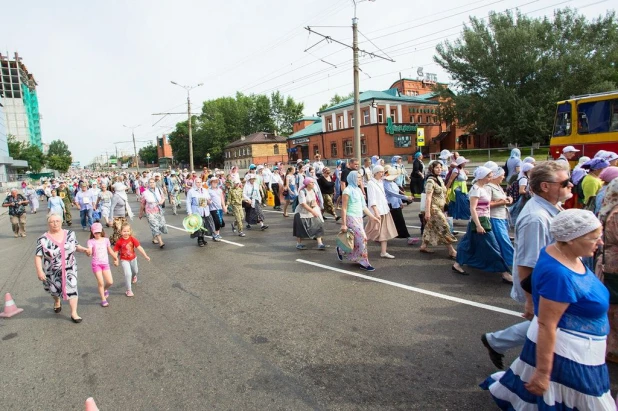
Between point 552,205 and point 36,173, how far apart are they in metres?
93.8

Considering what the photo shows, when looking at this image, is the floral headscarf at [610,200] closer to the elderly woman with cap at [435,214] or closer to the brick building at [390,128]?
the elderly woman with cap at [435,214]

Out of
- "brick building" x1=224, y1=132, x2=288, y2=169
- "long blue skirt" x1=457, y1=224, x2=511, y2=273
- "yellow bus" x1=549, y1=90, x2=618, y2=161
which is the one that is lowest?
"long blue skirt" x1=457, y1=224, x2=511, y2=273

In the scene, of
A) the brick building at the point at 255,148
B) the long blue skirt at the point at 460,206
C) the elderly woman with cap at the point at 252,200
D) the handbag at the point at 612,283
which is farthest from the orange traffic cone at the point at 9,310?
the brick building at the point at 255,148

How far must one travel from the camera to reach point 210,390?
3.27 metres

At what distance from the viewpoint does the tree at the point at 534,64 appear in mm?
29703

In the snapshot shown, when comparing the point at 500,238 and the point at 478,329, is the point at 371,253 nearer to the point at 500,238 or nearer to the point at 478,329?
the point at 500,238

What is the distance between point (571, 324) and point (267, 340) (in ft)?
9.65

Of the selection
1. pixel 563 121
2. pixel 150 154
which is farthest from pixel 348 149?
pixel 150 154

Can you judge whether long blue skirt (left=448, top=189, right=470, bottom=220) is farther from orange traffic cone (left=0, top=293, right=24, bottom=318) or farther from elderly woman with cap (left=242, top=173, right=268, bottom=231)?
orange traffic cone (left=0, top=293, right=24, bottom=318)

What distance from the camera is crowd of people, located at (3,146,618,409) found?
2.09 metres

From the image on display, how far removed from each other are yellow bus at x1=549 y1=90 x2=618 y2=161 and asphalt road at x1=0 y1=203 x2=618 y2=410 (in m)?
10.5

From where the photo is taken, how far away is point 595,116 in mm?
13516

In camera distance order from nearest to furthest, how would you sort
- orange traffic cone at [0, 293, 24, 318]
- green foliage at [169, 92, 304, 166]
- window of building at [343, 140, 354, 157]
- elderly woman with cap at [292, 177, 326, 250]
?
orange traffic cone at [0, 293, 24, 318] < elderly woman with cap at [292, 177, 326, 250] < window of building at [343, 140, 354, 157] < green foliage at [169, 92, 304, 166]

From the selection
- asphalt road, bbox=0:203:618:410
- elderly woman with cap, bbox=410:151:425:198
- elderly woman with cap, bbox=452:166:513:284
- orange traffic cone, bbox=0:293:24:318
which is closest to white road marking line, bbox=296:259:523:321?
asphalt road, bbox=0:203:618:410
